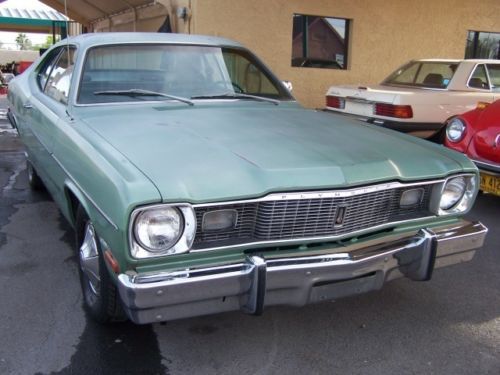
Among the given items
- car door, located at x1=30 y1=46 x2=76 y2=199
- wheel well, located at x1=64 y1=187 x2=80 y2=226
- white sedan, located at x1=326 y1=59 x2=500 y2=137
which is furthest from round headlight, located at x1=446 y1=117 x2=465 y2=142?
wheel well, located at x1=64 y1=187 x2=80 y2=226

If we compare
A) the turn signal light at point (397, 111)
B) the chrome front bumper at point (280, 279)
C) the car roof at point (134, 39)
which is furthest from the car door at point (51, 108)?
the turn signal light at point (397, 111)

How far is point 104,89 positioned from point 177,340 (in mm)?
1757

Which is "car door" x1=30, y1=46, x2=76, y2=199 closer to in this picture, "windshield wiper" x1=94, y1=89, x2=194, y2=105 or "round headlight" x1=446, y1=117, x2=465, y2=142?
"windshield wiper" x1=94, y1=89, x2=194, y2=105

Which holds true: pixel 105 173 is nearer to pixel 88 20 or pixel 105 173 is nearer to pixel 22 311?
pixel 22 311

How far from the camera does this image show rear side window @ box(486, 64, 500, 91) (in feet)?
26.2

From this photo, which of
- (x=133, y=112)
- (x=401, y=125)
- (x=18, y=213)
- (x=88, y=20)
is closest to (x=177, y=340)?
(x=133, y=112)

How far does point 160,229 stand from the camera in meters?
2.22

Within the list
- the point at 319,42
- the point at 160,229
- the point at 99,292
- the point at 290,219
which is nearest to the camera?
the point at 160,229

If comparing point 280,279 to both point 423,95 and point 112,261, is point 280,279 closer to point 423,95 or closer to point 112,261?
point 112,261

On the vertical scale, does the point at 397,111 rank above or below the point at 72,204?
above

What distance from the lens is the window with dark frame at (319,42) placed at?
1050 cm

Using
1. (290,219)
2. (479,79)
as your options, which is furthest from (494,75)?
(290,219)

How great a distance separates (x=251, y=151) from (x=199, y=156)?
265mm

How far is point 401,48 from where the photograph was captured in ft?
37.7
